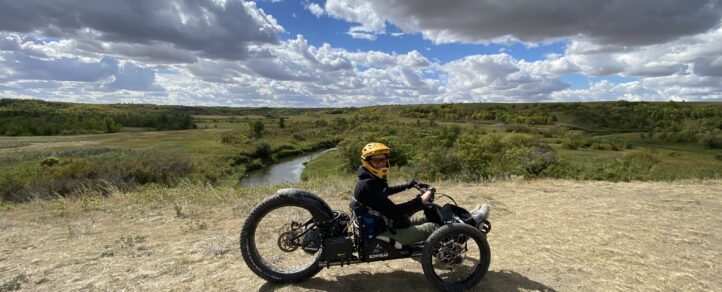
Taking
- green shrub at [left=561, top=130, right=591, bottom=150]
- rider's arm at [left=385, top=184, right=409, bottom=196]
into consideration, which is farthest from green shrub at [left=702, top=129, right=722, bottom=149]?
rider's arm at [left=385, top=184, right=409, bottom=196]

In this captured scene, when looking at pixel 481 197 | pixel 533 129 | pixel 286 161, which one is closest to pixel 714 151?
pixel 533 129

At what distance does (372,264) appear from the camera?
551 centimetres

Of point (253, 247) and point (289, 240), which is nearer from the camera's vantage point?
point (253, 247)

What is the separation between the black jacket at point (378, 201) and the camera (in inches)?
186

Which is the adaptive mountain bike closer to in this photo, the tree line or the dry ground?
the dry ground

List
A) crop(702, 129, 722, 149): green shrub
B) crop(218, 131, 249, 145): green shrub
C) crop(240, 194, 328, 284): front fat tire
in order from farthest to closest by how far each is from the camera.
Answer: crop(218, 131, 249, 145): green shrub, crop(702, 129, 722, 149): green shrub, crop(240, 194, 328, 284): front fat tire

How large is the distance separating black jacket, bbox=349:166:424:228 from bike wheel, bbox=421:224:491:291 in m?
0.40

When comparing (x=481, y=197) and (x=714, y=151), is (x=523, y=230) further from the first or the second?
(x=714, y=151)

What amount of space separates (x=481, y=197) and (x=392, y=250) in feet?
18.5

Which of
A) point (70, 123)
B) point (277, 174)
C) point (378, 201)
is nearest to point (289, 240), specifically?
point (378, 201)

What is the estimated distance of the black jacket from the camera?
15.5 feet

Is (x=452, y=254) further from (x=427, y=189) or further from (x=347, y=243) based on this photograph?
(x=347, y=243)

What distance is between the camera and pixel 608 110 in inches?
4734

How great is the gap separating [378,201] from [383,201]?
2.2 inches
